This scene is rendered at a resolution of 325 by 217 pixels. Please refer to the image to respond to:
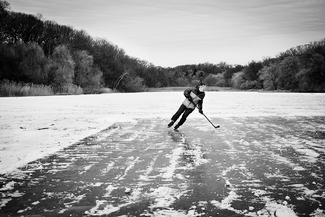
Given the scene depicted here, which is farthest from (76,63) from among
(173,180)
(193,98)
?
(173,180)

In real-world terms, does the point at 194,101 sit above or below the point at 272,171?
above

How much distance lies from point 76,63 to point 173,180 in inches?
1803

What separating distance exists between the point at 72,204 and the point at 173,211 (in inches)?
41.5

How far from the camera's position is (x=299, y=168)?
4.05 m

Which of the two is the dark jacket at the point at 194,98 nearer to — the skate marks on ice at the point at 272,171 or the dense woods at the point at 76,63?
the dense woods at the point at 76,63

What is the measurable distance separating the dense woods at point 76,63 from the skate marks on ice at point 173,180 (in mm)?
3449

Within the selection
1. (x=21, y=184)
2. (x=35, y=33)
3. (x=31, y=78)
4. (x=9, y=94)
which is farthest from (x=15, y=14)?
(x=21, y=184)

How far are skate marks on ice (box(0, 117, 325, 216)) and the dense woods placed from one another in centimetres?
345

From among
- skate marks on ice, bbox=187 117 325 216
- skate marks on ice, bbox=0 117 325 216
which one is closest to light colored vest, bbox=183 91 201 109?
skate marks on ice, bbox=187 117 325 216

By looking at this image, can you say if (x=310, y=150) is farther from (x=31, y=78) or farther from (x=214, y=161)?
(x=31, y=78)

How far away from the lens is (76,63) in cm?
4591

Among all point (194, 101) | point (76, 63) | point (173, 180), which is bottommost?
point (173, 180)

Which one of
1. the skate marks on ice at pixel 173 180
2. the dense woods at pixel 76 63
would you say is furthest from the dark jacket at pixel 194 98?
the skate marks on ice at pixel 173 180

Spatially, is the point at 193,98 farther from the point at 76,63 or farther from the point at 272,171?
the point at 76,63
